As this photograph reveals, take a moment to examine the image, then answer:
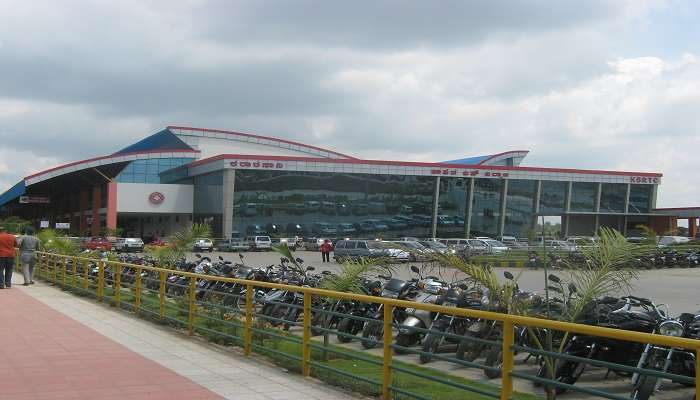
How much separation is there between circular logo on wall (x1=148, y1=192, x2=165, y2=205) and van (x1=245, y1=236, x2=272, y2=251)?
44.9ft

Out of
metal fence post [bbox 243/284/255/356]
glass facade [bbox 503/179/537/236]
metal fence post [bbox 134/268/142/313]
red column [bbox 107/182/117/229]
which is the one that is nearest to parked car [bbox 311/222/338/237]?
glass facade [bbox 503/179/537/236]

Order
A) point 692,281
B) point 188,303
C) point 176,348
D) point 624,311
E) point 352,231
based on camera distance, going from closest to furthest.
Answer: point 624,311, point 176,348, point 188,303, point 692,281, point 352,231

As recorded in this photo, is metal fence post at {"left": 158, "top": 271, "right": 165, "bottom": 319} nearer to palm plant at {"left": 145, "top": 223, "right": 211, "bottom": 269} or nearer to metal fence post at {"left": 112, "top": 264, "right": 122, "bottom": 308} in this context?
metal fence post at {"left": 112, "top": 264, "right": 122, "bottom": 308}

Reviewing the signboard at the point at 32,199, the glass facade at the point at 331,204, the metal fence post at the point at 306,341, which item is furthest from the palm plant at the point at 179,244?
the signboard at the point at 32,199

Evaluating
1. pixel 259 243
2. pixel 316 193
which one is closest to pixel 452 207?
pixel 316 193

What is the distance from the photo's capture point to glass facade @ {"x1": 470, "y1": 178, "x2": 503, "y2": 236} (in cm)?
7494

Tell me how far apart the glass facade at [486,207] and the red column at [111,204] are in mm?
35278

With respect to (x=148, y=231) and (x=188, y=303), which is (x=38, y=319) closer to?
(x=188, y=303)

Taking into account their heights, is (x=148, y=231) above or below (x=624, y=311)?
below

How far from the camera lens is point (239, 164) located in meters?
67.6

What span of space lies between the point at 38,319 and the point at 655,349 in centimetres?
1066

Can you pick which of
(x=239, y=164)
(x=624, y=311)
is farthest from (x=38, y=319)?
(x=239, y=164)

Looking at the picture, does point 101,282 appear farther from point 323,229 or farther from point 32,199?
point 32,199

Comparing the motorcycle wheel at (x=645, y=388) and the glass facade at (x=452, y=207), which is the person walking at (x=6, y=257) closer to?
the motorcycle wheel at (x=645, y=388)
